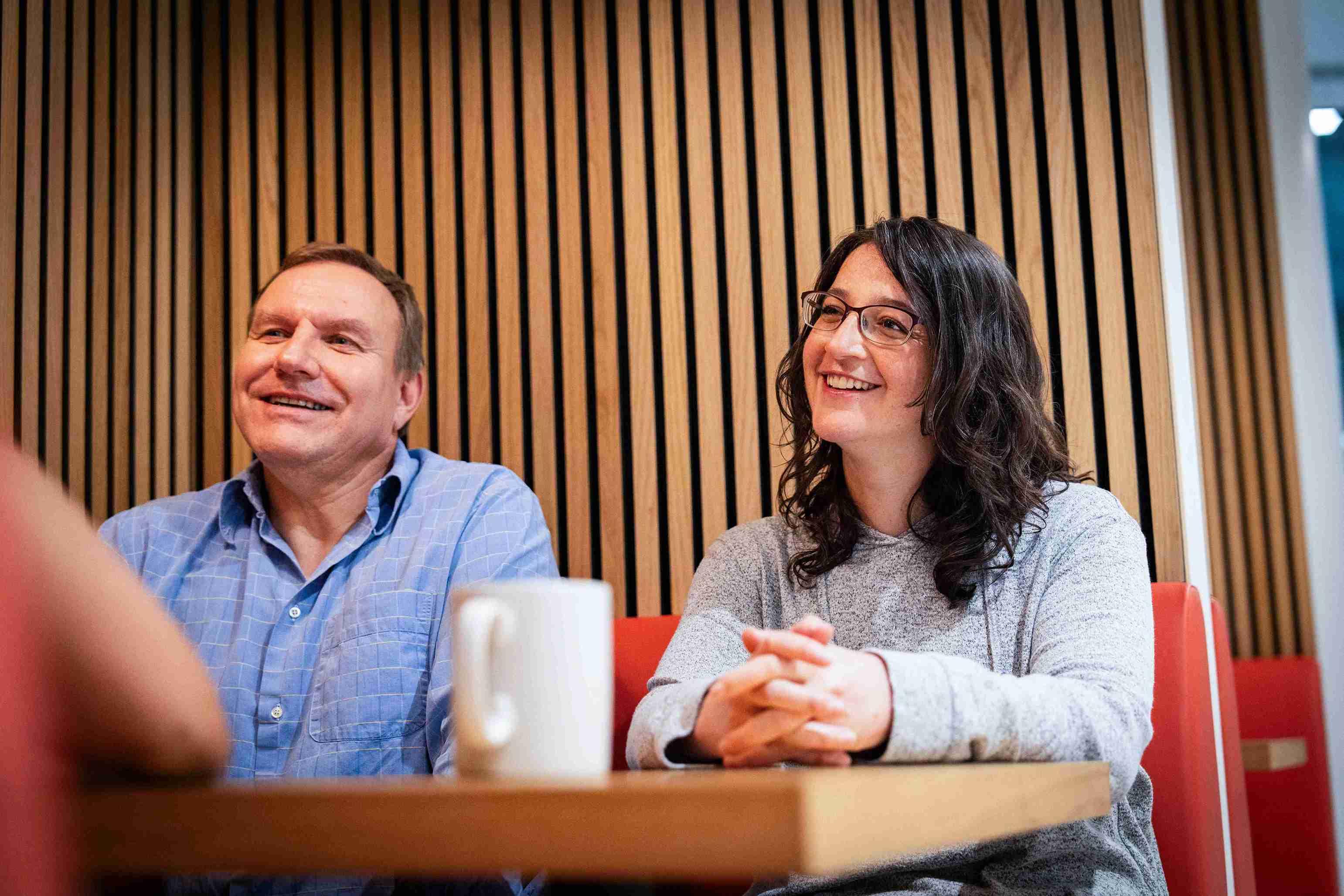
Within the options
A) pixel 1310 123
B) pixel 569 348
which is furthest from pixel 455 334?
pixel 1310 123

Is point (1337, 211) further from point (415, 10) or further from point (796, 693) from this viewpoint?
point (796, 693)

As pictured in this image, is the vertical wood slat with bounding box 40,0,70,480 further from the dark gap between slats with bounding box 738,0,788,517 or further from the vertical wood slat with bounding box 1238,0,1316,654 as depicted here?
the vertical wood slat with bounding box 1238,0,1316,654

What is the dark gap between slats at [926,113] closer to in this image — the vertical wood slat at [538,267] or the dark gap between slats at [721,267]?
the dark gap between slats at [721,267]

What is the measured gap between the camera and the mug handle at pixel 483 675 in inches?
32.7

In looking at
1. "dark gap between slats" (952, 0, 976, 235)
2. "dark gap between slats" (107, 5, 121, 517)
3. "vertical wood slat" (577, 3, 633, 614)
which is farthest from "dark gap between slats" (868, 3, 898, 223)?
"dark gap between slats" (107, 5, 121, 517)

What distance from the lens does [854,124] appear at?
8.05ft

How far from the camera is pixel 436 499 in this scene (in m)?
2.10

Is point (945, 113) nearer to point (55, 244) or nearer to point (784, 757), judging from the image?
point (784, 757)

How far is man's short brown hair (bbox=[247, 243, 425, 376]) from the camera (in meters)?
2.32

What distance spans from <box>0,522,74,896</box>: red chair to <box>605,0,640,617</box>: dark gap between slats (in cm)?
192

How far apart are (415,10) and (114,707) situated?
2.33m

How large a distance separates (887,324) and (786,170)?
29.4 inches

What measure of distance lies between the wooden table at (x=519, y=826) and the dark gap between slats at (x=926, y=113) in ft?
5.67

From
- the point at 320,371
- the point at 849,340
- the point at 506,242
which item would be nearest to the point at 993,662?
the point at 849,340
